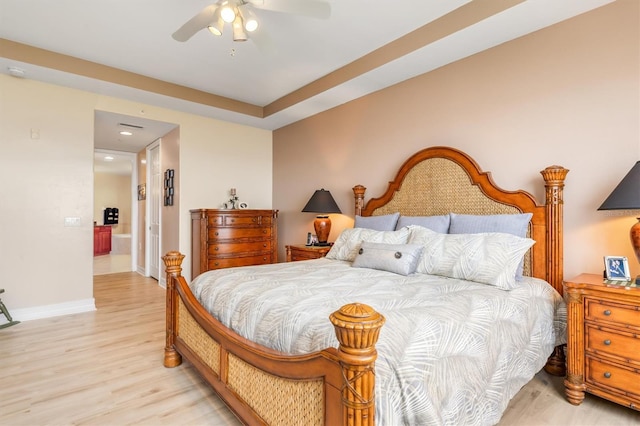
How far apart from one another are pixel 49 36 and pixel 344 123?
3.03 m

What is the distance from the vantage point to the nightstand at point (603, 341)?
5.67 feet

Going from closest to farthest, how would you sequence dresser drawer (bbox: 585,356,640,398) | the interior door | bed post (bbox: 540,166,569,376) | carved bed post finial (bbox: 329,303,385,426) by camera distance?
carved bed post finial (bbox: 329,303,385,426) < dresser drawer (bbox: 585,356,640,398) < bed post (bbox: 540,166,569,376) < the interior door

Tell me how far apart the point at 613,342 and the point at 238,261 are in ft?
12.7

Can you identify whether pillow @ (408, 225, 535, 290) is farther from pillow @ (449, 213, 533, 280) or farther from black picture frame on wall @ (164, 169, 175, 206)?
black picture frame on wall @ (164, 169, 175, 206)

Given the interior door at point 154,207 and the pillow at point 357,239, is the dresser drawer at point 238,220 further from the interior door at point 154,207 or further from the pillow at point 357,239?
the pillow at point 357,239

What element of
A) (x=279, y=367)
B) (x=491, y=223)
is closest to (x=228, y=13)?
(x=279, y=367)

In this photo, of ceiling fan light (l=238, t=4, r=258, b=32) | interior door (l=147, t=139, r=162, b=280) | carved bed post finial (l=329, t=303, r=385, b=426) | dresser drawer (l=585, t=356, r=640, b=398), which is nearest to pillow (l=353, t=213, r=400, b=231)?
dresser drawer (l=585, t=356, r=640, b=398)

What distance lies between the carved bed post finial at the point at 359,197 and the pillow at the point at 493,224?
124 centimetres

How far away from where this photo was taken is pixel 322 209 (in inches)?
154

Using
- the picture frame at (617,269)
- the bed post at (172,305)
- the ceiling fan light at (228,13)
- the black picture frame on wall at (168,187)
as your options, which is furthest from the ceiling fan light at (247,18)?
the black picture frame on wall at (168,187)

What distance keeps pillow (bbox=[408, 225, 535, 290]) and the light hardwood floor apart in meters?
0.72

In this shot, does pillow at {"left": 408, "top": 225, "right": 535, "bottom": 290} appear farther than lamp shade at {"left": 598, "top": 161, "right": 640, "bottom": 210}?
Yes

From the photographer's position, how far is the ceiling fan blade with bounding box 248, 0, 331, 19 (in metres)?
2.06

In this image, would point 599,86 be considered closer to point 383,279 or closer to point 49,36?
point 383,279
